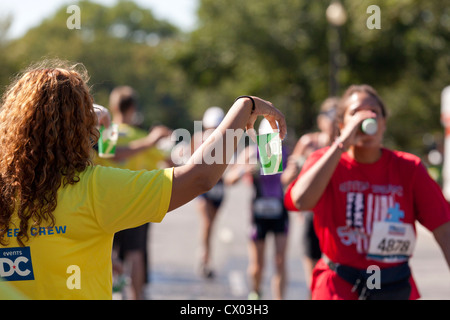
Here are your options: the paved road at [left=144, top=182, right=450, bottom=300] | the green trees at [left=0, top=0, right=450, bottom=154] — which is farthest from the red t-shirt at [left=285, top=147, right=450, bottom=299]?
the green trees at [left=0, top=0, right=450, bottom=154]

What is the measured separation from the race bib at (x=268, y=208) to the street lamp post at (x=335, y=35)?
14.1 m

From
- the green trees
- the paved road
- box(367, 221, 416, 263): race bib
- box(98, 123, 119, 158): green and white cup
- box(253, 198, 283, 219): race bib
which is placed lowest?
the paved road

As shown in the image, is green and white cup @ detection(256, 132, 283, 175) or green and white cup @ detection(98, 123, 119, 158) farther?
green and white cup @ detection(98, 123, 119, 158)

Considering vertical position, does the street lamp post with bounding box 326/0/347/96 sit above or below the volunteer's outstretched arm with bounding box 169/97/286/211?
above

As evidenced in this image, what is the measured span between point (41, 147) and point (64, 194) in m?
0.19

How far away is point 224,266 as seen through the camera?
9414 mm

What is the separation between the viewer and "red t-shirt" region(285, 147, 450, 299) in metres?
3.29

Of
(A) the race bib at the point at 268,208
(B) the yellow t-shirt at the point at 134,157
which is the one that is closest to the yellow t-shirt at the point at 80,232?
(B) the yellow t-shirt at the point at 134,157

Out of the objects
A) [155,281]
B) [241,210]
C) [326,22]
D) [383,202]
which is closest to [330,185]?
[383,202]

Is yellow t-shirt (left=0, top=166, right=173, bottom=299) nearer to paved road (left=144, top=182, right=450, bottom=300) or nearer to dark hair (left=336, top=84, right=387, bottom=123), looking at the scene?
dark hair (left=336, top=84, right=387, bottom=123)

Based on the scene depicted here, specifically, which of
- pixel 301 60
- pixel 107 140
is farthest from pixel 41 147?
pixel 301 60

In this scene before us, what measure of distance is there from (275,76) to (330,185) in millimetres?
30046

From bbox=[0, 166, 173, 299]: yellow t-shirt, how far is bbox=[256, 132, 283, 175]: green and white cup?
15.1 inches
